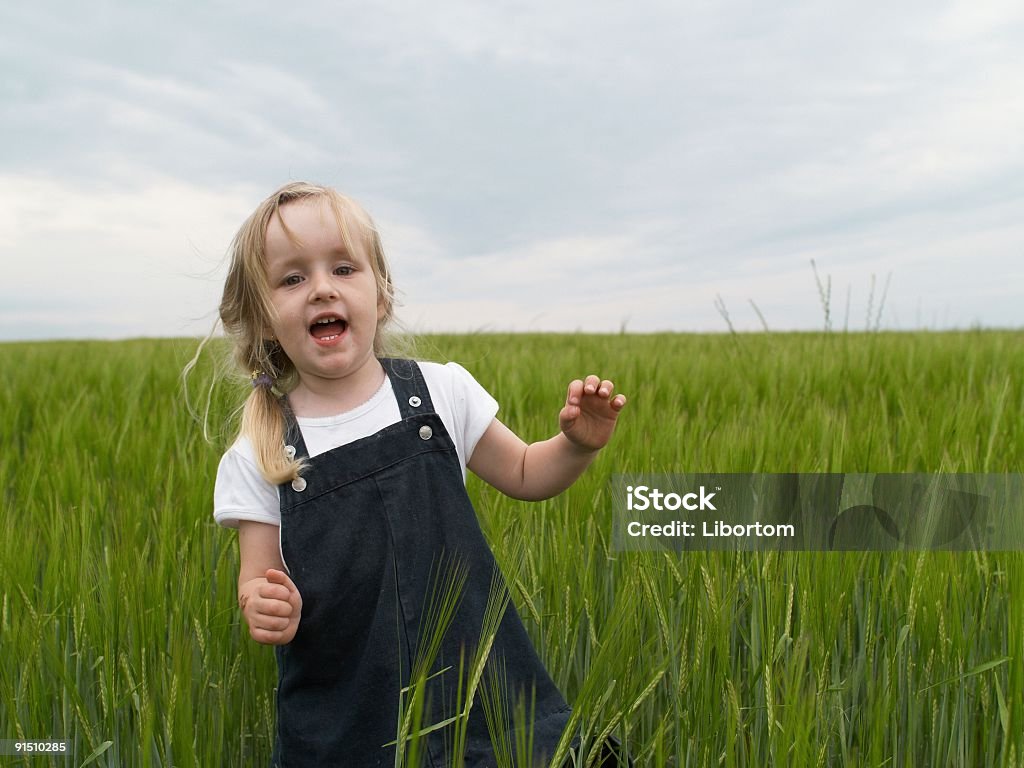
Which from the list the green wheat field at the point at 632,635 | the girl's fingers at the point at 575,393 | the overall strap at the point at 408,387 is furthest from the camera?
the overall strap at the point at 408,387

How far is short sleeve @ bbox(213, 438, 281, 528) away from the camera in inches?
44.6

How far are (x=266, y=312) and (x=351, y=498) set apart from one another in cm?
31

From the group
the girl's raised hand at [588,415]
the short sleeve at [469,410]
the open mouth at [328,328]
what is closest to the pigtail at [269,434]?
the open mouth at [328,328]

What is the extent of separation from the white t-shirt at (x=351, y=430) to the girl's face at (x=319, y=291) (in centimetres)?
8

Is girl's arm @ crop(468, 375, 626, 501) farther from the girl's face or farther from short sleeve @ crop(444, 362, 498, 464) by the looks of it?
the girl's face

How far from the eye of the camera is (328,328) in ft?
3.86

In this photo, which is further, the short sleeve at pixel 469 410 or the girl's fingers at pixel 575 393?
the short sleeve at pixel 469 410

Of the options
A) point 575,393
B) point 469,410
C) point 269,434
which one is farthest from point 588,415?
point 269,434

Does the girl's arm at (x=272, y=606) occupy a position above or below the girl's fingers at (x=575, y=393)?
below

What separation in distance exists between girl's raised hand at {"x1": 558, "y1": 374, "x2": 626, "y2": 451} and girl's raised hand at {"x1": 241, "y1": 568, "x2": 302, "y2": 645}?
0.43m

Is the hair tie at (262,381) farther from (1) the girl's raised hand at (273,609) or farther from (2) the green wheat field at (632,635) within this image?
(1) the girl's raised hand at (273,609)

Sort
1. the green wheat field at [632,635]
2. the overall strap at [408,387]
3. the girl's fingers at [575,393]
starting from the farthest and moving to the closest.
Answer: the overall strap at [408,387] < the girl's fingers at [575,393] < the green wheat field at [632,635]

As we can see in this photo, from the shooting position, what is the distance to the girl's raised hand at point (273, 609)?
1.00 m

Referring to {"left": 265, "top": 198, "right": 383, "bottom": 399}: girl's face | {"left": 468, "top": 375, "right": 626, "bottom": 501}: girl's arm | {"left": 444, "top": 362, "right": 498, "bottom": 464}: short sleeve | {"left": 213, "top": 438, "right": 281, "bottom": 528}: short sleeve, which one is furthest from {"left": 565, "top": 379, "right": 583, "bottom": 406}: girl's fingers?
{"left": 213, "top": 438, "right": 281, "bottom": 528}: short sleeve
